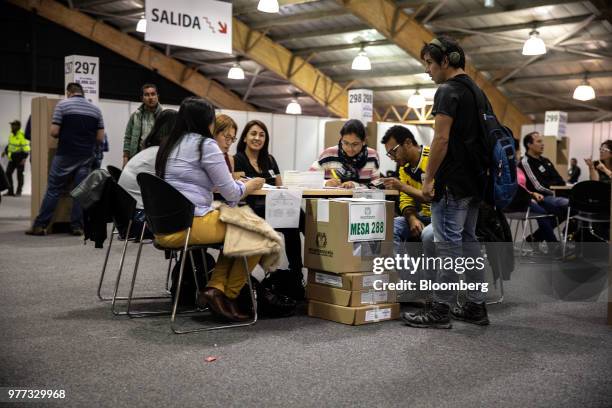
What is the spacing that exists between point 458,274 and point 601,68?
10.6 m

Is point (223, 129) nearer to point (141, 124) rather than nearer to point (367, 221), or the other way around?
point (367, 221)

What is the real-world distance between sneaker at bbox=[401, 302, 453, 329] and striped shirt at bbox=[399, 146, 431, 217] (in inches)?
28.6

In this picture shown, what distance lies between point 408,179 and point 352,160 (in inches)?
20.5

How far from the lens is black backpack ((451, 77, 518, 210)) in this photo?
323 centimetres

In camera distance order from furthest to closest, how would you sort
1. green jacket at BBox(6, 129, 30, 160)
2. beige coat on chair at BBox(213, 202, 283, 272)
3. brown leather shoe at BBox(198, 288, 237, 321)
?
green jacket at BBox(6, 129, 30, 160)
brown leather shoe at BBox(198, 288, 237, 321)
beige coat on chair at BBox(213, 202, 283, 272)

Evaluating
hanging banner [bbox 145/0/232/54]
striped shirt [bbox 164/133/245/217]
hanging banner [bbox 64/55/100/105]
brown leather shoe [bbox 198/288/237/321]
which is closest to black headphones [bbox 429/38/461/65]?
striped shirt [bbox 164/133/245/217]

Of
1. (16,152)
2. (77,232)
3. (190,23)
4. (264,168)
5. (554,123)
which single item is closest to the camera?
(264,168)

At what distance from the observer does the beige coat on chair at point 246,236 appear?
3.14 m

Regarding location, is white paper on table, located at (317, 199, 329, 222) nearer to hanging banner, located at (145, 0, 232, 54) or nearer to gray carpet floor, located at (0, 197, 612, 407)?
gray carpet floor, located at (0, 197, 612, 407)

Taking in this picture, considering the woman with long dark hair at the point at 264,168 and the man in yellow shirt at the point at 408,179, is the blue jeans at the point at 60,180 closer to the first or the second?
the woman with long dark hair at the point at 264,168

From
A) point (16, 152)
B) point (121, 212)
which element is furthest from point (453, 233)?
point (16, 152)

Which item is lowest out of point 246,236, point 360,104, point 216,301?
point 216,301

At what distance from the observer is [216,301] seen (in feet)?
10.7

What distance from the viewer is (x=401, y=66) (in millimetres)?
13953
